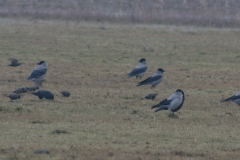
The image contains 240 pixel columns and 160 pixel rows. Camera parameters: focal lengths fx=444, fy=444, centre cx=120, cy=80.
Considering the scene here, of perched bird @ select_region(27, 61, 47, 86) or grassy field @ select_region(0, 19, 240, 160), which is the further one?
perched bird @ select_region(27, 61, 47, 86)

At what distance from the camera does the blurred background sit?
3984 cm

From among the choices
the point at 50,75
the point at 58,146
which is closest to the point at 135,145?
the point at 58,146

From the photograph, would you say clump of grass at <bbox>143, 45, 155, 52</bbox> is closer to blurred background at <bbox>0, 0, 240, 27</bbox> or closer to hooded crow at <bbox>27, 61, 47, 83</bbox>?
hooded crow at <bbox>27, 61, 47, 83</bbox>

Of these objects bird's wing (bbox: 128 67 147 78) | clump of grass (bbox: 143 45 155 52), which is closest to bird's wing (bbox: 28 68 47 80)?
bird's wing (bbox: 128 67 147 78)

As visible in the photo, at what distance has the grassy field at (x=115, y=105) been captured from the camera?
7609 mm

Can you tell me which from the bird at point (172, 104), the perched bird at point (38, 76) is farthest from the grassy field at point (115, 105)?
the perched bird at point (38, 76)

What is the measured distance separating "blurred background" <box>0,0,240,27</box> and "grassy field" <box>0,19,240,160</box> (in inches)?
497

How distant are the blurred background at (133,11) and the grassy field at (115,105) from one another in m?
12.6

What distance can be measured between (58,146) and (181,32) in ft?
91.3

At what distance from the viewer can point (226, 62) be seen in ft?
70.2

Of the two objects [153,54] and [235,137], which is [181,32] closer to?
[153,54]

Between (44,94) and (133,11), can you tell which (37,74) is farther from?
(133,11)

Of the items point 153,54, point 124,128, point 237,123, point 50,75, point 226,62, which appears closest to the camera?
point 124,128

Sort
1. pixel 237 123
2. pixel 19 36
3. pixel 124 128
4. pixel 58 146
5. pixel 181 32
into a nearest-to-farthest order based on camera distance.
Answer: pixel 58 146 < pixel 124 128 < pixel 237 123 < pixel 19 36 < pixel 181 32
